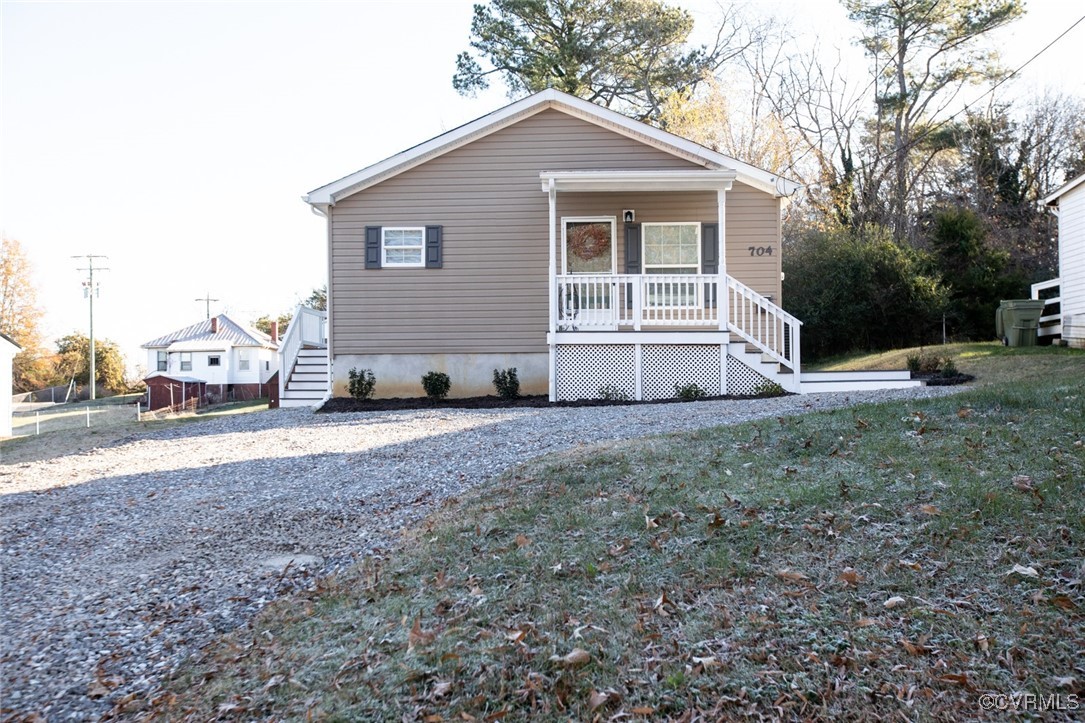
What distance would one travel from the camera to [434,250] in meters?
14.3

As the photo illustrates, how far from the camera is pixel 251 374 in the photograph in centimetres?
4556

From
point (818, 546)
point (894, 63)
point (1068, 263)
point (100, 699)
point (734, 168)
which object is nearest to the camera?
point (100, 699)

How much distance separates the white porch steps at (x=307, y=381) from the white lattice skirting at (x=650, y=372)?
4997 mm

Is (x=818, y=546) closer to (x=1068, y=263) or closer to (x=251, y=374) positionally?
(x=1068, y=263)

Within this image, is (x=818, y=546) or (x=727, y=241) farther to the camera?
(x=727, y=241)

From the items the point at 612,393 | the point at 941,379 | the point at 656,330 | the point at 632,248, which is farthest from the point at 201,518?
the point at 941,379

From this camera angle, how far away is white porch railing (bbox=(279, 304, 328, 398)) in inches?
628

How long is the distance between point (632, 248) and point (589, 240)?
782 mm

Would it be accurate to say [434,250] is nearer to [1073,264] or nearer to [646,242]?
[646,242]

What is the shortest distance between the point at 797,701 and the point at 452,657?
56.4 inches

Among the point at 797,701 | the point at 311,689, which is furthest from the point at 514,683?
the point at 797,701

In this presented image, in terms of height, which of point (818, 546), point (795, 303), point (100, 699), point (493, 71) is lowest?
point (100, 699)

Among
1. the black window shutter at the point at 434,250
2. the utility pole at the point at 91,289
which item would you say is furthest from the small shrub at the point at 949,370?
the utility pole at the point at 91,289

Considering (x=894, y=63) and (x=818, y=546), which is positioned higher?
(x=894, y=63)
